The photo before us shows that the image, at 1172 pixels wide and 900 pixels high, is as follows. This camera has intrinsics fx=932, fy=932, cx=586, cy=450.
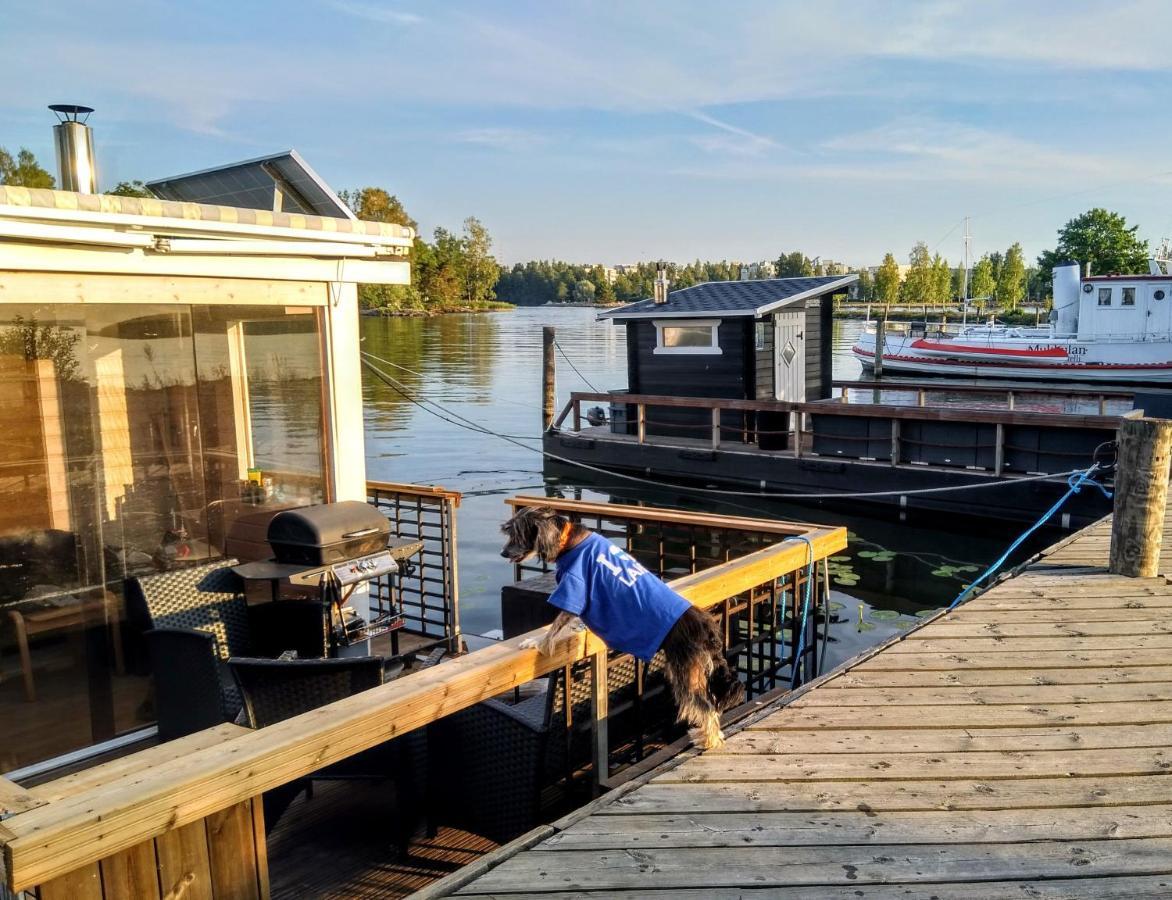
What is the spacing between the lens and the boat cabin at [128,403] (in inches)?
170

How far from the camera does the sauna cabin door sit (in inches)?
704

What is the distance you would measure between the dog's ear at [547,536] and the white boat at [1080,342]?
3067cm

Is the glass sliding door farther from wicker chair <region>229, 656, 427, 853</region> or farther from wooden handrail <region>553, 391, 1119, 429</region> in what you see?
wooden handrail <region>553, 391, 1119, 429</region>

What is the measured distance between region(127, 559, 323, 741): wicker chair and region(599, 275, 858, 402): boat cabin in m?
13.1

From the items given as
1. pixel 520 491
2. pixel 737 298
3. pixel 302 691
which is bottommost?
pixel 520 491

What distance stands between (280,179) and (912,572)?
9.17 meters

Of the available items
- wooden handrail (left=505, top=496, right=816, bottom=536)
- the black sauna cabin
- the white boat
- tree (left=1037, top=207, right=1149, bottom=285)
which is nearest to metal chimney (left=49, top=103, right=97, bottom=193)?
wooden handrail (left=505, top=496, right=816, bottom=536)

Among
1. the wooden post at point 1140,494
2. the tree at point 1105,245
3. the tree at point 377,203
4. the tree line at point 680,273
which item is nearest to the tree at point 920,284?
the tree line at point 680,273

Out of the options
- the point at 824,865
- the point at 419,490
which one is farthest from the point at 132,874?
the point at 419,490

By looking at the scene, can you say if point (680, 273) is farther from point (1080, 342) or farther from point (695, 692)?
point (695, 692)

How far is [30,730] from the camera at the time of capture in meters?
4.40

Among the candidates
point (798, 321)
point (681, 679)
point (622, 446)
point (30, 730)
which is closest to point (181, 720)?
point (30, 730)

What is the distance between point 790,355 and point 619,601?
1574 cm

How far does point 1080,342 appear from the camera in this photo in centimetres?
3053
